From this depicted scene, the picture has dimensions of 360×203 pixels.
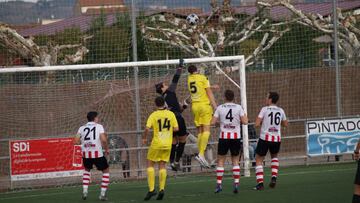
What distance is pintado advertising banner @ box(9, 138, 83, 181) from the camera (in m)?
23.6

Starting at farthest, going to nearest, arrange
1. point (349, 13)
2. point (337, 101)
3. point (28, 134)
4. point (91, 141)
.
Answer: point (349, 13) < point (337, 101) < point (28, 134) < point (91, 141)

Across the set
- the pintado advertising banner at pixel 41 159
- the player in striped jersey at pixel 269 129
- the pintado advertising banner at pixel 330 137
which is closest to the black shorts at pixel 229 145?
the player in striped jersey at pixel 269 129

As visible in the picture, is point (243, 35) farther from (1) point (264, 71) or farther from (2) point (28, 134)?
(2) point (28, 134)

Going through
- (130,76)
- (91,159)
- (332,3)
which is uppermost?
(332,3)

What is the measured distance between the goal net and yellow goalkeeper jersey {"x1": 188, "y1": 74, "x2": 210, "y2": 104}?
136 centimetres

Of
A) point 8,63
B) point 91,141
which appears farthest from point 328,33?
point 91,141

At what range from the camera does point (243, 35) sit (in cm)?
2897

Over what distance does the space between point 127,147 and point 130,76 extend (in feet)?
6.83

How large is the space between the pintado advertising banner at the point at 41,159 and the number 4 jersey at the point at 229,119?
5.71 m

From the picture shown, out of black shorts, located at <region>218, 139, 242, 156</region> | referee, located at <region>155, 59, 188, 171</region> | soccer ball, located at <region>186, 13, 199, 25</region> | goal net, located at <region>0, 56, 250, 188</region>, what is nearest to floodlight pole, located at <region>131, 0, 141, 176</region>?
goal net, located at <region>0, 56, 250, 188</region>

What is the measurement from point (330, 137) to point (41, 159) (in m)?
8.24

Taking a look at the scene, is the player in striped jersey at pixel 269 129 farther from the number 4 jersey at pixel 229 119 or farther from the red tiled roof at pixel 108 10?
the red tiled roof at pixel 108 10

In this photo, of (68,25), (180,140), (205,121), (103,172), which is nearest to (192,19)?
(68,25)

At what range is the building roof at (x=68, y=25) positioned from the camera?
26719 mm
